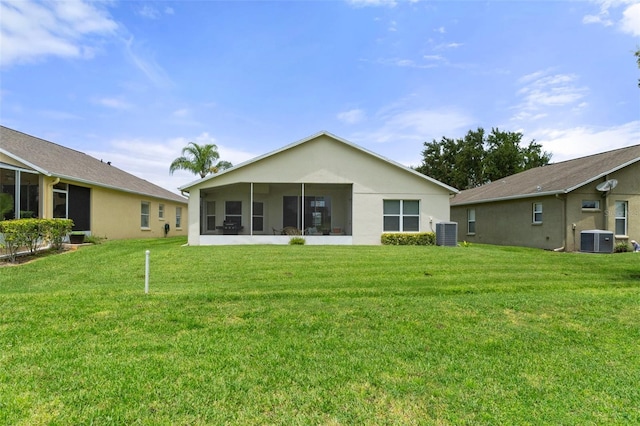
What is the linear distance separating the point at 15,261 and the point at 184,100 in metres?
11.3

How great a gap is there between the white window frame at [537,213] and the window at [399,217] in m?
6.25

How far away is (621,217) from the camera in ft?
54.5

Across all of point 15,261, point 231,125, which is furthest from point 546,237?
point 15,261

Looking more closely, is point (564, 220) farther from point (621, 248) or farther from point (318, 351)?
point (318, 351)

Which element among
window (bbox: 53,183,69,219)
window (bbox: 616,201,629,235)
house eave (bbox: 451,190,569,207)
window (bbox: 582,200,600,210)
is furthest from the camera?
window (bbox: 616,201,629,235)

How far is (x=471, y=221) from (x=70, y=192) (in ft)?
73.9

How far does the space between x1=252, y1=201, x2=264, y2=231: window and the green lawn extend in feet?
36.2

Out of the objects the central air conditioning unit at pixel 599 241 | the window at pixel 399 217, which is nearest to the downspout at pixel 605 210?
the central air conditioning unit at pixel 599 241

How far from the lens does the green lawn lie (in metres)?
3.01

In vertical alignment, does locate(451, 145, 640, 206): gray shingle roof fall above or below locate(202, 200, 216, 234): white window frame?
above

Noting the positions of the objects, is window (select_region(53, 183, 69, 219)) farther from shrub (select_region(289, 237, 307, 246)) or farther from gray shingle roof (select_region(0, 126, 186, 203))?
shrub (select_region(289, 237, 307, 246))

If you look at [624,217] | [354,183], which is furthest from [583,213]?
[354,183]

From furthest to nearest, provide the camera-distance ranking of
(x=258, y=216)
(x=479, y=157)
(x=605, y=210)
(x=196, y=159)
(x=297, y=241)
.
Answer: (x=479, y=157) < (x=196, y=159) < (x=258, y=216) < (x=605, y=210) < (x=297, y=241)

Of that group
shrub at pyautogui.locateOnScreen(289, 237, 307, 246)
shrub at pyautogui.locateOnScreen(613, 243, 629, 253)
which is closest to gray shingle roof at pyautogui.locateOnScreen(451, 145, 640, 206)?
shrub at pyautogui.locateOnScreen(613, 243, 629, 253)
